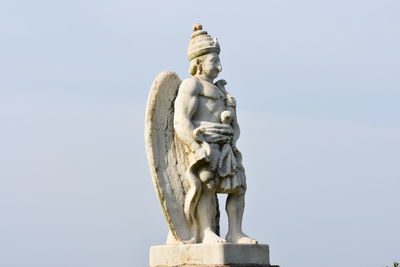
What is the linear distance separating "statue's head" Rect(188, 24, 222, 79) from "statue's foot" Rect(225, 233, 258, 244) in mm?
2020

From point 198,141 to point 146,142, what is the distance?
2.23ft

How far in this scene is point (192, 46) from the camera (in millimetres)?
12125

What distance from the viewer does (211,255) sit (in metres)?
11.3

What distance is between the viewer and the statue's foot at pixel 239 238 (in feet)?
38.4

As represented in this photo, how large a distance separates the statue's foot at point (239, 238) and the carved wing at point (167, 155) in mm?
501

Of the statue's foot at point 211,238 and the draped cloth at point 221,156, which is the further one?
the draped cloth at point 221,156

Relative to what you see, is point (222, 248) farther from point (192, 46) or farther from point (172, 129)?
point (192, 46)

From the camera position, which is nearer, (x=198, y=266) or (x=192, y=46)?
(x=198, y=266)

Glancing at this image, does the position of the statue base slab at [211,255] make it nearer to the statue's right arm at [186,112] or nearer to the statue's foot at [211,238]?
the statue's foot at [211,238]

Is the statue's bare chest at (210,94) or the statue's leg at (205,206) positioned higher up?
the statue's bare chest at (210,94)

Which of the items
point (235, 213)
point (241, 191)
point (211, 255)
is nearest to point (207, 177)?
point (241, 191)

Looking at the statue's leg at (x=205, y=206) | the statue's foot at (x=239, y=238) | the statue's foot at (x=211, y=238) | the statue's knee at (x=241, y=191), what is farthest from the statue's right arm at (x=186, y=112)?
the statue's foot at (x=239, y=238)

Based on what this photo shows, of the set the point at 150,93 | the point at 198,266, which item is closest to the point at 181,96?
the point at 150,93

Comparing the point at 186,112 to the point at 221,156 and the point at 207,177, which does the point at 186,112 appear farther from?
the point at 207,177
